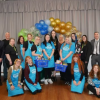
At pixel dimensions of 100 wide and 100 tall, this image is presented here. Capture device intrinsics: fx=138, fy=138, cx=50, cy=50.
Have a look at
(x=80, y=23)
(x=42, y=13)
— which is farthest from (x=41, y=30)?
(x=80, y=23)

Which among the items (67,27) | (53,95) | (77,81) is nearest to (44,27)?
Answer: (67,27)

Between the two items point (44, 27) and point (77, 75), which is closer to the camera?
point (77, 75)

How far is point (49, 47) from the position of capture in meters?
4.14

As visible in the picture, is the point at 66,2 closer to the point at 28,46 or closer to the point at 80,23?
the point at 80,23

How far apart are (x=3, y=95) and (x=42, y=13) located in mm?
3695

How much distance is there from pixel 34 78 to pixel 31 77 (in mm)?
87

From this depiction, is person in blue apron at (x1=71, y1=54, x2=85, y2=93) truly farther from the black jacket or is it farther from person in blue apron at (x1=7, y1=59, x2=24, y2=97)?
person in blue apron at (x1=7, y1=59, x2=24, y2=97)

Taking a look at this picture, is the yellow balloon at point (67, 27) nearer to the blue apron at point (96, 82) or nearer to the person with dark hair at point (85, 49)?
the person with dark hair at point (85, 49)

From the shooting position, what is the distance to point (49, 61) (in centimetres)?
413

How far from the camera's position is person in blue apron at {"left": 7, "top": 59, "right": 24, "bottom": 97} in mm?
3328

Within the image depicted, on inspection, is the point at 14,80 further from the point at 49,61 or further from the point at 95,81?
the point at 95,81

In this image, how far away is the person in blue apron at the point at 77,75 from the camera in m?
3.50

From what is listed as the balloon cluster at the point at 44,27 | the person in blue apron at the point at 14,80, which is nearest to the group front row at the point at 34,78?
the person in blue apron at the point at 14,80

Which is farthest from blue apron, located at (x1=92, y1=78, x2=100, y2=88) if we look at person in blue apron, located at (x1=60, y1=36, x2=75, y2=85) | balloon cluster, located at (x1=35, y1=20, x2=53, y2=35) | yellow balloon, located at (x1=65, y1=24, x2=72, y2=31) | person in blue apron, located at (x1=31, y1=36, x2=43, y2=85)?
balloon cluster, located at (x1=35, y1=20, x2=53, y2=35)
